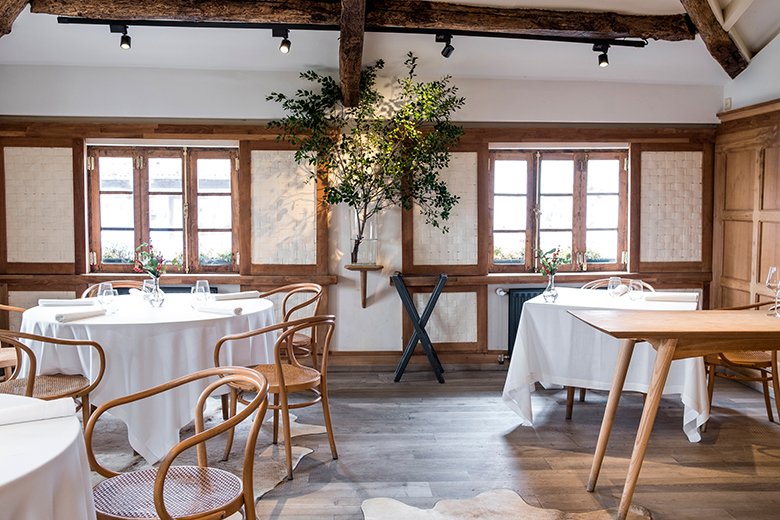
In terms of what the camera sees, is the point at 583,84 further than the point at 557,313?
Yes

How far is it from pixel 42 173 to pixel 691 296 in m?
5.24

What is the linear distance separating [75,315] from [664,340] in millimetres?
2989

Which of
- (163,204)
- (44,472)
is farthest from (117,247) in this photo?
(44,472)

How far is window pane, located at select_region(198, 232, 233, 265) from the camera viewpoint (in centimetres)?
626

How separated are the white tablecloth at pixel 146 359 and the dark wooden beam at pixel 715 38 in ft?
13.0

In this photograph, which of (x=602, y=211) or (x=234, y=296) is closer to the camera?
(x=234, y=296)

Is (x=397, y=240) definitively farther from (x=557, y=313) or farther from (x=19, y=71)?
(x=19, y=71)

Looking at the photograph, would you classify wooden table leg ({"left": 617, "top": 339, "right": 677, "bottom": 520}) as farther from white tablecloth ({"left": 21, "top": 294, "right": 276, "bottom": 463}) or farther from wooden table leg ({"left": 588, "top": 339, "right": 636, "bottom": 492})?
white tablecloth ({"left": 21, "top": 294, "right": 276, "bottom": 463})

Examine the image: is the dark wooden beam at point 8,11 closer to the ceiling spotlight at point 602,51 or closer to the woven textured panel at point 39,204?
the woven textured panel at point 39,204

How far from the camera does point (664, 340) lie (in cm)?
305

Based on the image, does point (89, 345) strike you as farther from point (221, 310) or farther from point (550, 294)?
point (550, 294)

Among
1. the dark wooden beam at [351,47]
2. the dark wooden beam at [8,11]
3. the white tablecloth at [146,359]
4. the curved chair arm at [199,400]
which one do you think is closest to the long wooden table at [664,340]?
the curved chair arm at [199,400]

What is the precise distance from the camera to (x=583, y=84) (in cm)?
611

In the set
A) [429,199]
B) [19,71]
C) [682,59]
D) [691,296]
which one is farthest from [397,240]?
[19,71]
